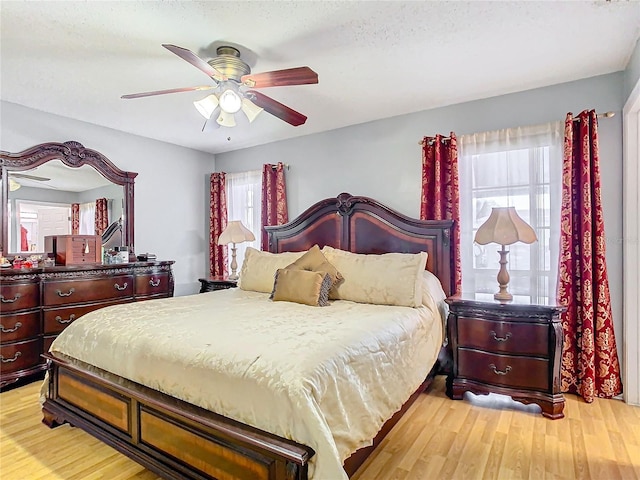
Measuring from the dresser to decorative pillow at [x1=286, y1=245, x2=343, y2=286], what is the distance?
2.05 meters

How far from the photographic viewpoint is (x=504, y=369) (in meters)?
2.73

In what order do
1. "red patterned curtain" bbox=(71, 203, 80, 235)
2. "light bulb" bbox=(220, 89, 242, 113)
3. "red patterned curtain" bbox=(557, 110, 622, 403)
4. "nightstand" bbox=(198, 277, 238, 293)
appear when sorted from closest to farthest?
"light bulb" bbox=(220, 89, 242, 113) < "red patterned curtain" bbox=(557, 110, 622, 403) < "red patterned curtain" bbox=(71, 203, 80, 235) < "nightstand" bbox=(198, 277, 238, 293)

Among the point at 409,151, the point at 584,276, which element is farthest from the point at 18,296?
the point at 584,276

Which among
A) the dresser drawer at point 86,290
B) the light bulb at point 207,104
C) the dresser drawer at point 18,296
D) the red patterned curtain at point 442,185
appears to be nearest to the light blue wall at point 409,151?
the red patterned curtain at point 442,185

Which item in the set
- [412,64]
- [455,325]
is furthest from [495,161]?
[455,325]

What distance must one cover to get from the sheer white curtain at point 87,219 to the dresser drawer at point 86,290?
649mm

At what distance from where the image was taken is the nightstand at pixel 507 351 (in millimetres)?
2590

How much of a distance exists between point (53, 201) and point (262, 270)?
7.73 ft

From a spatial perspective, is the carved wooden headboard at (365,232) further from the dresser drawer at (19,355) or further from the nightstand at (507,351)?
the dresser drawer at (19,355)

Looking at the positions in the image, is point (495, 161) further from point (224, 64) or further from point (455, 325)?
point (224, 64)

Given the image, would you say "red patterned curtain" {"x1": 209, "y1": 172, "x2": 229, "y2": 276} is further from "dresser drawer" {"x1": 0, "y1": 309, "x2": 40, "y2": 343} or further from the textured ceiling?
"dresser drawer" {"x1": 0, "y1": 309, "x2": 40, "y2": 343}

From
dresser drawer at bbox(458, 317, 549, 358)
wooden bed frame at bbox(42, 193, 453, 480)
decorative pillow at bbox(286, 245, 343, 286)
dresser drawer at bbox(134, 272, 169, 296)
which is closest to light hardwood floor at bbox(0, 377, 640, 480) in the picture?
wooden bed frame at bbox(42, 193, 453, 480)

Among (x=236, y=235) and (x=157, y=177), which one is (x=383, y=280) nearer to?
(x=236, y=235)

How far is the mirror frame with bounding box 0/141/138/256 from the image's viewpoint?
11.3 ft
